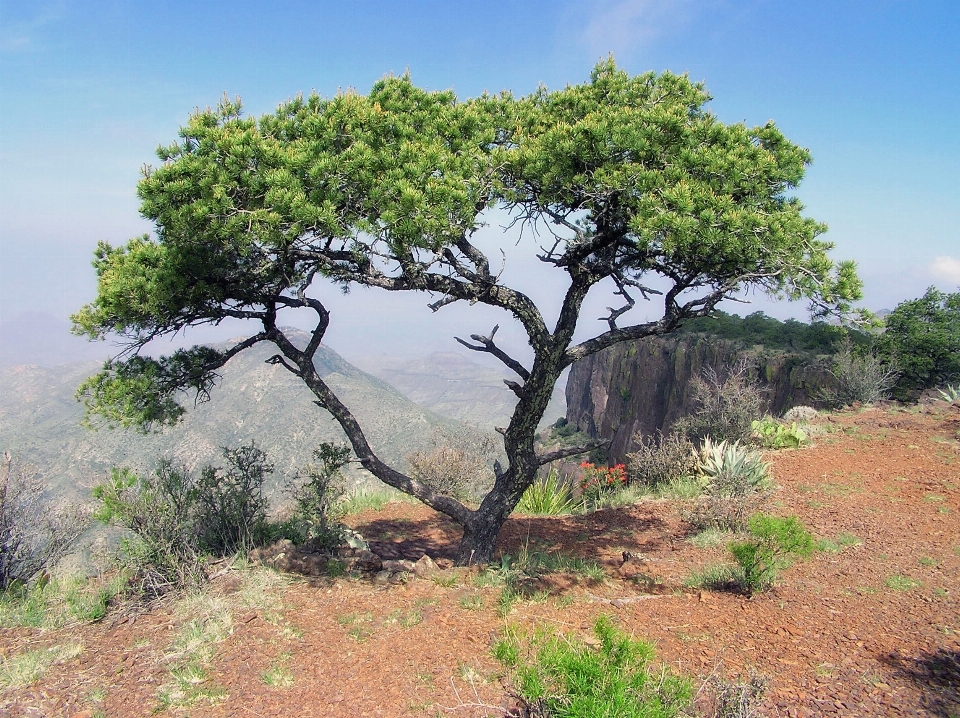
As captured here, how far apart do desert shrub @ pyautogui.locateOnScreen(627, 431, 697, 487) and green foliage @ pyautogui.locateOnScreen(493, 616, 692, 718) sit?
7257 mm

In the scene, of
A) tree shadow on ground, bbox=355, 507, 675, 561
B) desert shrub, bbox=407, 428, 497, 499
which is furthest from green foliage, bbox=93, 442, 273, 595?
desert shrub, bbox=407, 428, 497, 499

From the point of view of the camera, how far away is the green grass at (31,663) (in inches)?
179

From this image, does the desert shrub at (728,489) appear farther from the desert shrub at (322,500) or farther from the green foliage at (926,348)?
the green foliage at (926,348)

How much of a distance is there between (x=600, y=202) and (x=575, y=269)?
851mm

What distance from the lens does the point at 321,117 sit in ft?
17.6

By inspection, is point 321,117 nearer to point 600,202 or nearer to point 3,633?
point 600,202

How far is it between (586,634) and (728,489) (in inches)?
169

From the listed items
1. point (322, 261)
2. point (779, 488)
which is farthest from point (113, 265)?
point (779, 488)

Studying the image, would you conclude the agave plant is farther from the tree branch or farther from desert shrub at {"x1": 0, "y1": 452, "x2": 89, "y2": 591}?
desert shrub at {"x1": 0, "y1": 452, "x2": 89, "y2": 591}

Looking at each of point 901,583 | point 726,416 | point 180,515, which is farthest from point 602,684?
point 726,416

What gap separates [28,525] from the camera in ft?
23.0

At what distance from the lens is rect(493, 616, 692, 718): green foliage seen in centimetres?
302

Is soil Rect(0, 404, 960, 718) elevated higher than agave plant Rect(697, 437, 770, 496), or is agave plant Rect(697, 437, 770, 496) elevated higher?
agave plant Rect(697, 437, 770, 496)

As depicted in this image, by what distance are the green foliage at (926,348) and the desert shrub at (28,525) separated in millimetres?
20791
